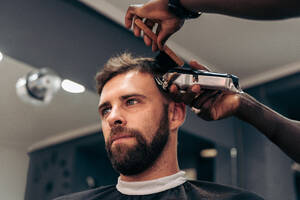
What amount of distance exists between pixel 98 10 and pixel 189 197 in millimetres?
1755

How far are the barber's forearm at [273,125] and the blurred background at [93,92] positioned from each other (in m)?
1.26

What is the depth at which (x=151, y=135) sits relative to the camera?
1.69 metres

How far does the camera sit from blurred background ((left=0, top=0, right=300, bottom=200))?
2.28 m

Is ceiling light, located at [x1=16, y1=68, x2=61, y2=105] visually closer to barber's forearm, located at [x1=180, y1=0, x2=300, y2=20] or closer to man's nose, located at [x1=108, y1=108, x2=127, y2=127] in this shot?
man's nose, located at [x1=108, y1=108, x2=127, y2=127]

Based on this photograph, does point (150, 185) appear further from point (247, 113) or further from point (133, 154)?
point (247, 113)

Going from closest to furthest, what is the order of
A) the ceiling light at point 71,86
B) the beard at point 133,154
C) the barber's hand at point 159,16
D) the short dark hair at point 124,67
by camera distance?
the barber's hand at point 159,16, the beard at point 133,154, the short dark hair at point 124,67, the ceiling light at point 71,86

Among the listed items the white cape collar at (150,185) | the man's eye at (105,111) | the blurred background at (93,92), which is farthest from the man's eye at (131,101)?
the blurred background at (93,92)

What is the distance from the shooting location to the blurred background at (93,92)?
89.7 inches

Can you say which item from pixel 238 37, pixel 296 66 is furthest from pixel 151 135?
pixel 296 66

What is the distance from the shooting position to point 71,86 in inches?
102

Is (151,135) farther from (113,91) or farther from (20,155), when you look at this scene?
(20,155)

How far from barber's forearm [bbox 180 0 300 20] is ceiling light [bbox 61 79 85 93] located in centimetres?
157

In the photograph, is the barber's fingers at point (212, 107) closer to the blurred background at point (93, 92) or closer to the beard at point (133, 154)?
the beard at point (133, 154)

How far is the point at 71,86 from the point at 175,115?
3.24 feet
